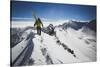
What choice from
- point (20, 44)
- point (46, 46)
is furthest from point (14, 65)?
point (46, 46)

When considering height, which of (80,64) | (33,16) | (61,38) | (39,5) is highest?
(39,5)

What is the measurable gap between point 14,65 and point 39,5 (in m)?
0.84

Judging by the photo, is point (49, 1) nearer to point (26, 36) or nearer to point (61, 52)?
point (26, 36)

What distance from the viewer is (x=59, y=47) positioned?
236cm

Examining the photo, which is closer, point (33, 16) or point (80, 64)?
point (33, 16)

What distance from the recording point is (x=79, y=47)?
2463 mm

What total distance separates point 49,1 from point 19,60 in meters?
0.88

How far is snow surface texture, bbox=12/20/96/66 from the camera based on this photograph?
2.22m

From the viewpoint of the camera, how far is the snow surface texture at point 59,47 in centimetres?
222

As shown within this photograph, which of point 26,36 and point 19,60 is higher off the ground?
point 26,36
